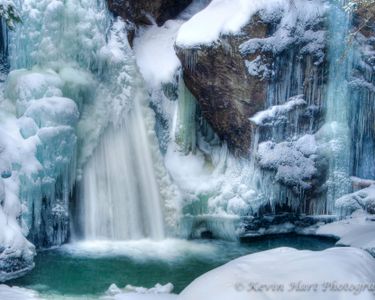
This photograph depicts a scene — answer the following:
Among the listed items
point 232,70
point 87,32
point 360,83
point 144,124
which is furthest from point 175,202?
point 360,83

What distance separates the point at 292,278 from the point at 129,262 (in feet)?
16.5

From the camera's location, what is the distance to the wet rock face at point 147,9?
12.3 metres

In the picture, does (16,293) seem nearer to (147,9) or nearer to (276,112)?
(276,112)

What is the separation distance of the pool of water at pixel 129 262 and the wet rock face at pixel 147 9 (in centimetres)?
524

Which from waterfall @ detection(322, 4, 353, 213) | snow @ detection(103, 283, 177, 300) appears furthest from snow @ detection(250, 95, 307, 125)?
snow @ detection(103, 283, 177, 300)

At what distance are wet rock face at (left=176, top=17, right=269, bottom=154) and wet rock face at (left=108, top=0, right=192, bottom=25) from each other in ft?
6.02

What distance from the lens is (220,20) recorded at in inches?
447

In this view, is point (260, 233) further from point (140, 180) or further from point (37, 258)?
point (37, 258)

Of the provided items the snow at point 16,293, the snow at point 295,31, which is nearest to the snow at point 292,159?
the snow at point 295,31

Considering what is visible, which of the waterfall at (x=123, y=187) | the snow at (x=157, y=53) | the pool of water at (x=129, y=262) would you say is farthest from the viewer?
the snow at (x=157, y=53)

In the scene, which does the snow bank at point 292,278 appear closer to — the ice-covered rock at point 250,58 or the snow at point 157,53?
the ice-covered rock at point 250,58

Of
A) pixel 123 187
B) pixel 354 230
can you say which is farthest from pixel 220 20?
pixel 354 230

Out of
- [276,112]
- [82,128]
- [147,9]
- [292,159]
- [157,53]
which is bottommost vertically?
[292,159]

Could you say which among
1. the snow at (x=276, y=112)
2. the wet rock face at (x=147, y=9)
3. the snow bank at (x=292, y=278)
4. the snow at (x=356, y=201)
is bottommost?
the snow bank at (x=292, y=278)
